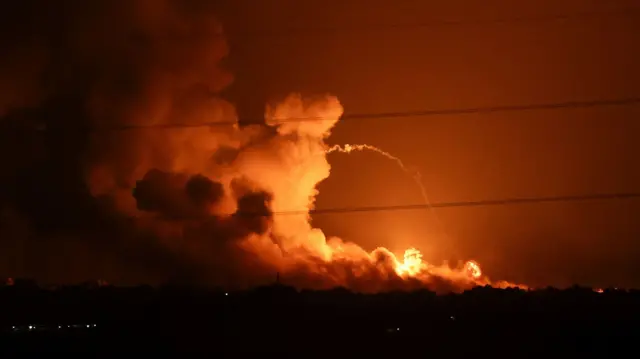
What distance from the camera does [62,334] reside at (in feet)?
79.1

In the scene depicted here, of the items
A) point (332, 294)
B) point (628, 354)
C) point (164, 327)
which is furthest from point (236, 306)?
point (628, 354)

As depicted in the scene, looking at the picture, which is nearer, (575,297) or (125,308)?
(125,308)

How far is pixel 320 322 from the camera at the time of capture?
80.9 ft

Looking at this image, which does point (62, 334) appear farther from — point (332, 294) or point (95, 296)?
point (332, 294)

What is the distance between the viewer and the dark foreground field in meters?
20.8

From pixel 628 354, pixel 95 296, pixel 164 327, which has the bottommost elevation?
pixel 628 354

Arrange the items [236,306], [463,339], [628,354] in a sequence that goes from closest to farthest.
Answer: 1. [628,354]
2. [463,339]
3. [236,306]

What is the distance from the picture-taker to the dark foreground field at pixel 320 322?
20.8 m

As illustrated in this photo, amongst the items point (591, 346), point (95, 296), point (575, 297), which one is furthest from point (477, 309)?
point (95, 296)

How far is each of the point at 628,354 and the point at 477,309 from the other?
10.4 m

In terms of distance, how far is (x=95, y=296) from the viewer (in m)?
35.1

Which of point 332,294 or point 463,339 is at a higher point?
point 332,294

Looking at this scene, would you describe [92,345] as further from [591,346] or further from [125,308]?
[591,346]

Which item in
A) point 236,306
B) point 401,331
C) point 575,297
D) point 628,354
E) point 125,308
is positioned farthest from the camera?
point 575,297
